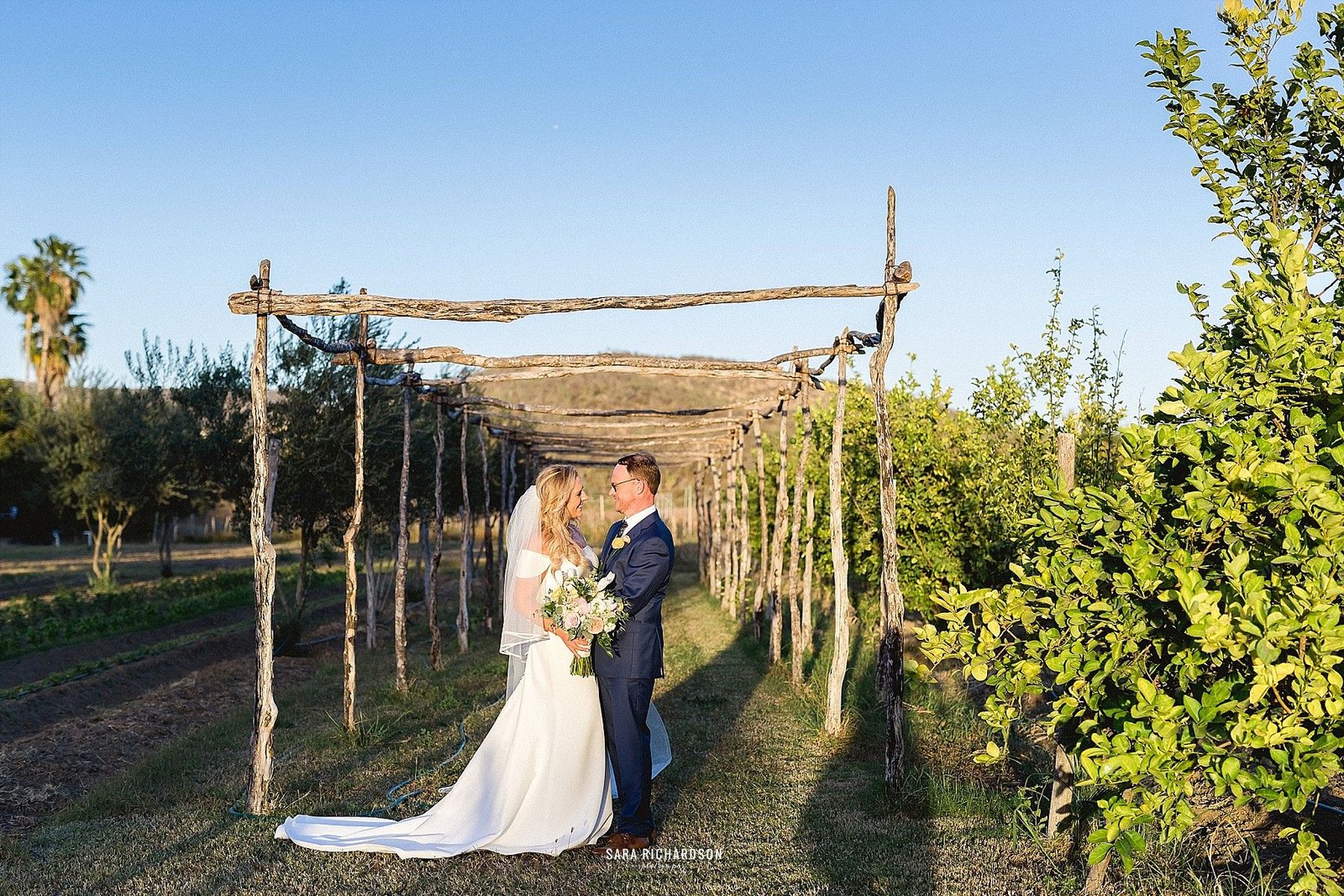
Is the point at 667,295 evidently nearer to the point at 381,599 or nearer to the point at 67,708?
Result: the point at 67,708

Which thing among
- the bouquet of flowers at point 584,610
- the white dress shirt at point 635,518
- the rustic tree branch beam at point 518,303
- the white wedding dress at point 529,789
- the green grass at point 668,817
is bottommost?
the green grass at point 668,817

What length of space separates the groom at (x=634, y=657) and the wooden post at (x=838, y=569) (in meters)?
2.66

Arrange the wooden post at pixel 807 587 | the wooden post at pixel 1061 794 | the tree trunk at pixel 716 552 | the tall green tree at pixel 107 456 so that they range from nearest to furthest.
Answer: the wooden post at pixel 1061 794, the wooden post at pixel 807 587, the tree trunk at pixel 716 552, the tall green tree at pixel 107 456

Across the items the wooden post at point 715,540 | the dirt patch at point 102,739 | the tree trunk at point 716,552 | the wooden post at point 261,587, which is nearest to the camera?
the wooden post at point 261,587

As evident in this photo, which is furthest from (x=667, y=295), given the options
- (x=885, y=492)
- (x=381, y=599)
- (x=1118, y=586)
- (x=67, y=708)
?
(x=381, y=599)

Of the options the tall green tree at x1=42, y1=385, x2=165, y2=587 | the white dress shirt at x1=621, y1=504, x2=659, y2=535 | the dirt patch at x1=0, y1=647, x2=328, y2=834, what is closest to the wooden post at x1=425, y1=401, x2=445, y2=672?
the dirt patch at x1=0, y1=647, x2=328, y2=834

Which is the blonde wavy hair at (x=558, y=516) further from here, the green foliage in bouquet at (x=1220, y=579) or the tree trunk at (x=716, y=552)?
the tree trunk at (x=716, y=552)

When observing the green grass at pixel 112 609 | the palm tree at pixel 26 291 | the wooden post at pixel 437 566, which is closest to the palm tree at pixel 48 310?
the palm tree at pixel 26 291

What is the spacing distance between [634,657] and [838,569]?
3.09 meters

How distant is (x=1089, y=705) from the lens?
389 centimetres

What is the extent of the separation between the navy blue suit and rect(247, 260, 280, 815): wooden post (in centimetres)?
219

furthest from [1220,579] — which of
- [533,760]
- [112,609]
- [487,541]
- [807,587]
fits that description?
[112,609]

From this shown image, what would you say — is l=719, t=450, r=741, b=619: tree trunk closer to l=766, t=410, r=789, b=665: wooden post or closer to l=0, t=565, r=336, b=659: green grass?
l=766, t=410, r=789, b=665: wooden post

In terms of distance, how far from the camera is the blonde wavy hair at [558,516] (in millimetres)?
5906
